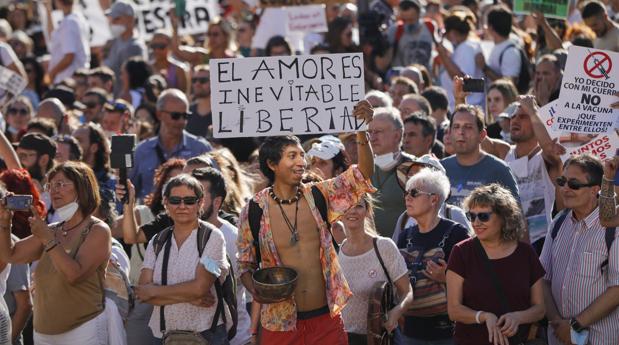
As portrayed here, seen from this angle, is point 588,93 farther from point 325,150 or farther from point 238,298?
point 238,298

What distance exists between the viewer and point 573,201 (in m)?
7.91

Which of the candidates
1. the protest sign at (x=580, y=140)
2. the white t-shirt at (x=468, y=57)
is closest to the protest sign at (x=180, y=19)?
the white t-shirt at (x=468, y=57)

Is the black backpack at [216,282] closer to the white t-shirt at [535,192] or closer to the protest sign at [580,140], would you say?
the white t-shirt at [535,192]

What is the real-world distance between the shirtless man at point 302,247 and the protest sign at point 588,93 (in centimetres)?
228

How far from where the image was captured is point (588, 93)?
9.02 meters

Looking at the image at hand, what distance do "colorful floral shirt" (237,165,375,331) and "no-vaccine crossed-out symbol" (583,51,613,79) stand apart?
2.52m

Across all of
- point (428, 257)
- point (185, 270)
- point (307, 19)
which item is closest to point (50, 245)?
point (185, 270)

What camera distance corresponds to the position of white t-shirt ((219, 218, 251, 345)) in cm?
847

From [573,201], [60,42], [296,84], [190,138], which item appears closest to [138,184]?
[190,138]

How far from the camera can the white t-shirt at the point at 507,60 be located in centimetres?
1351

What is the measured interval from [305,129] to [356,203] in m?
0.71

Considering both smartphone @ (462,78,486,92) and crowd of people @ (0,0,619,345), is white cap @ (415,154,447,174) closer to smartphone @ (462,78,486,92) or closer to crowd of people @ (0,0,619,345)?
crowd of people @ (0,0,619,345)

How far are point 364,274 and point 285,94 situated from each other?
1242 millimetres

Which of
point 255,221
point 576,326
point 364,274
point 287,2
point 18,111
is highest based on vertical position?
point 287,2
